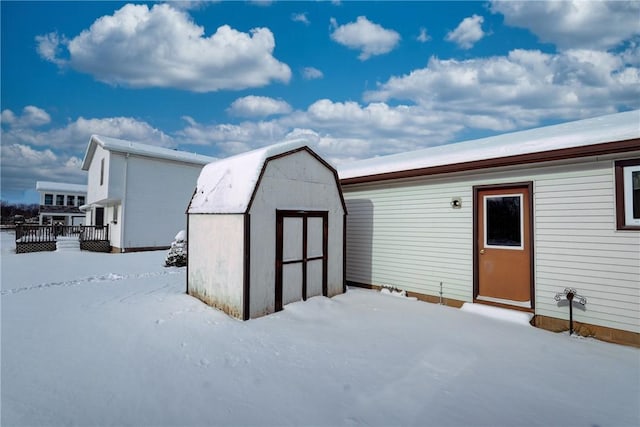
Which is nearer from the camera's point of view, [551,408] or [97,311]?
[551,408]

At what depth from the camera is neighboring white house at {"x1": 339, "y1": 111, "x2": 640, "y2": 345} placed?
4.45 m

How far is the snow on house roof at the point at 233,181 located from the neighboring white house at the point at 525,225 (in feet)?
9.39

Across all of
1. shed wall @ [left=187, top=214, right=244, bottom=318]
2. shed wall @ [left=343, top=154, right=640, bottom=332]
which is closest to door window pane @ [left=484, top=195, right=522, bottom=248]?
shed wall @ [left=343, top=154, right=640, bottom=332]

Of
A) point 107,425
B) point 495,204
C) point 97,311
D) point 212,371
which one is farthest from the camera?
point 495,204

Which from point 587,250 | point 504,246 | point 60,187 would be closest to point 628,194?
point 587,250

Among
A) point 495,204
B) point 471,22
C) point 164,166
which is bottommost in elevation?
point 495,204

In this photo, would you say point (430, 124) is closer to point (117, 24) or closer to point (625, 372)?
point (117, 24)

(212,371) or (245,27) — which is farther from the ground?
(245,27)

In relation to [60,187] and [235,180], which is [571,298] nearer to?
[235,180]

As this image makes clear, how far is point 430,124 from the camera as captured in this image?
71.0 feet

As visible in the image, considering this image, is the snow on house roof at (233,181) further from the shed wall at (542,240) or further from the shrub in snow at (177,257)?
the shrub in snow at (177,257)

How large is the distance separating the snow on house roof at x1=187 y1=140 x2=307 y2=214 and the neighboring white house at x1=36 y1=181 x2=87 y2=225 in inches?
1246

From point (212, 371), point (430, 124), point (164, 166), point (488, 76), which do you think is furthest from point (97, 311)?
point (430, 124)

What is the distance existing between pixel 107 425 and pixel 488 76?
13.1m
